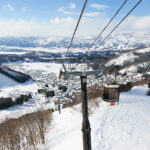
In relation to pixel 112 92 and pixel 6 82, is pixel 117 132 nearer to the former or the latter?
pixel 112 92

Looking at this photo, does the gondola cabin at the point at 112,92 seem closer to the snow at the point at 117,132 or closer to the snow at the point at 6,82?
the snow at the point at 117,132

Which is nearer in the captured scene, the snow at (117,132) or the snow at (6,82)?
the snow at (117,132)

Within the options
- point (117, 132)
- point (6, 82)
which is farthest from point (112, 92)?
point (6, 82)

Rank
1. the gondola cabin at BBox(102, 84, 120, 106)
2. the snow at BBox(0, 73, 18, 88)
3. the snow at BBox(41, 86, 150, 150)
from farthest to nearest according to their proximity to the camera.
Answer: the snow at BBox(0, 73, 18, 88) < the snow at BBox(41, 86, 150, 150) < the gondola cabin at BBox(102, 84, 120, 106)

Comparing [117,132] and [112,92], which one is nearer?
[112,92]

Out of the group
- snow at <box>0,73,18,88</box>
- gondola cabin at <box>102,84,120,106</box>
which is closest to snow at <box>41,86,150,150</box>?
gondola cabin at <box>102,84,120,106</box>

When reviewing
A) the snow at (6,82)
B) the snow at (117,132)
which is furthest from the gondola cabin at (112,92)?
the snow at (6,82)

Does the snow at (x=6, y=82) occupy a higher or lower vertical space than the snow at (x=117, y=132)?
lower

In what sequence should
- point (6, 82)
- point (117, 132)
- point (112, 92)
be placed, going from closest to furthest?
point (112, 92), point (117, 132), point (6, 82)

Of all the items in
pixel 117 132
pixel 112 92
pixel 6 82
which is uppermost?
pixel 112 92

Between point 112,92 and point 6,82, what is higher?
point 112,92

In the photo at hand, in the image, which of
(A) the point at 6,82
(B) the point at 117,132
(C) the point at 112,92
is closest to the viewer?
(C) the point at 112,92

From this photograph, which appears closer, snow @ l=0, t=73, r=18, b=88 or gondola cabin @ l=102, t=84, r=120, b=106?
gondola cabin @ l=102, t=84, r=120, b=106

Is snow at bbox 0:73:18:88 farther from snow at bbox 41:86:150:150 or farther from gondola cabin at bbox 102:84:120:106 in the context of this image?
gondola cabin at bbox 102:84:120:106
